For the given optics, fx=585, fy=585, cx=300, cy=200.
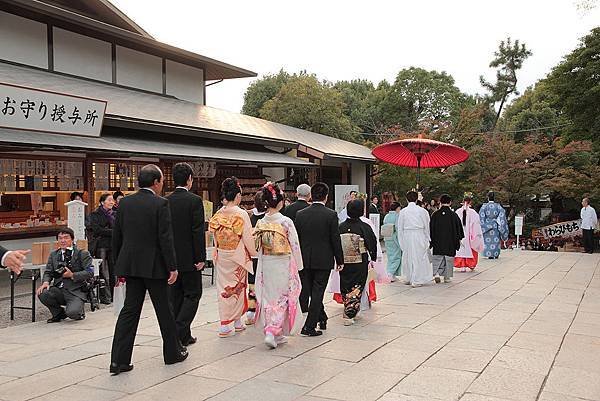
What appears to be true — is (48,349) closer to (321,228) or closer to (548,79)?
(321,228)

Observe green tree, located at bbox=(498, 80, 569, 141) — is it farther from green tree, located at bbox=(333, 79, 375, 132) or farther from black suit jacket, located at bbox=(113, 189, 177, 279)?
black suit jacket, located at bbox=(113, 189, 177, 279)

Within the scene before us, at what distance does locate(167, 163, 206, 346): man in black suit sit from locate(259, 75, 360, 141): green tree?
24.4 m

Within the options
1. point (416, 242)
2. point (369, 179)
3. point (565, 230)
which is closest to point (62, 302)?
point (416, 242)

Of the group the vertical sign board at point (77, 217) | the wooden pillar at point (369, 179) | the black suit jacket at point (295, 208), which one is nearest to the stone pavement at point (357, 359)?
the black suit jacket at point (295, 208)

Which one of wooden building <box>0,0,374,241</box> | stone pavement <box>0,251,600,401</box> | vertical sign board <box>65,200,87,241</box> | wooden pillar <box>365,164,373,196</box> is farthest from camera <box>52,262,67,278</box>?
wooden pillar <box>365,164,373,196</box>

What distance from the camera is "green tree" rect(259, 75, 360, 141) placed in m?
30.0

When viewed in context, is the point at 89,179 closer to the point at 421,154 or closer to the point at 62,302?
the point at 62,302

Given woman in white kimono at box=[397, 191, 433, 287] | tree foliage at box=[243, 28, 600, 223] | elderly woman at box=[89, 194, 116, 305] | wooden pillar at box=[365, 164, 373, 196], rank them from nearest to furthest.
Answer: elderly woman at box=[89, 194, 116, 305], woman in white kimono at box=[397, 191, 433, 287], tree foliage at box=[243, 28, 600, 223], wooden pillar at box=[365, 164, 373, 196]

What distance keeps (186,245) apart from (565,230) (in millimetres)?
18496

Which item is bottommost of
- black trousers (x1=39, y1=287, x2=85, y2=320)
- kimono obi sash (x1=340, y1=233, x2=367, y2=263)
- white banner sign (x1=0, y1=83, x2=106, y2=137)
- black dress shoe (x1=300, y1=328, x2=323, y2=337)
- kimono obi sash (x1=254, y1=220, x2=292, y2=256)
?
black dress shoe (x1=300, y1=328, x2=323, y2=337)

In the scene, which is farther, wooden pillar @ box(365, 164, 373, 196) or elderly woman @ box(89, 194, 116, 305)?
A: wooden pillar @ box(365, 164, 373, 196)

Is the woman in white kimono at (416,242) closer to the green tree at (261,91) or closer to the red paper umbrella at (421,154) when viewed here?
the red paper umbrella at (421,154)

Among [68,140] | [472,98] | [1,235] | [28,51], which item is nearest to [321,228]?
[68,140]

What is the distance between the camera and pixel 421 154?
12664mm
